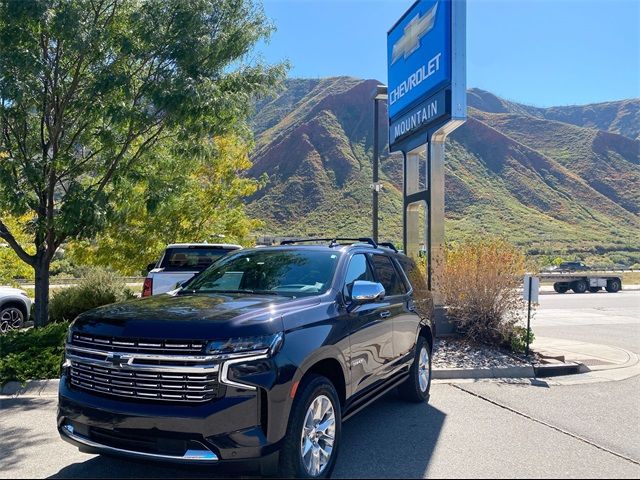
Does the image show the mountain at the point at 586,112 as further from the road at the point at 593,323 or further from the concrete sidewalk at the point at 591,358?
the concrete sidewalk at the point at 591,358

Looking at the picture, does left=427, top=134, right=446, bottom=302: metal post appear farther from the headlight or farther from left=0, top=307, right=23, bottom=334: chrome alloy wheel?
left=0, top=307, right=23, bottom=334: chrome alloy wheel

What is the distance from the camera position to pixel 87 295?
11.4 metres

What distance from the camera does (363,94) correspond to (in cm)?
11069

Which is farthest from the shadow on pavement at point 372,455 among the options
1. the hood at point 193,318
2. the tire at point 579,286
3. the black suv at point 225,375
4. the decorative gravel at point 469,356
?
the tire at point 579,286

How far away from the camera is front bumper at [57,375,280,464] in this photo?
10.8ft

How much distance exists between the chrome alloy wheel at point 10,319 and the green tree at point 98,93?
2.56m

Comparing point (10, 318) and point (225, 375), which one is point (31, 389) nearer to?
point (225, 375)

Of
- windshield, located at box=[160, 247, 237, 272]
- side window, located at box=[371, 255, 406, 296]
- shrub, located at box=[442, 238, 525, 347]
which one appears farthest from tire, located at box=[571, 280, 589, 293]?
side window, located at box=[371, 255, 406, 296]

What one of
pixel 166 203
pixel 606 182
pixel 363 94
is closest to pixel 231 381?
pixel 166 203

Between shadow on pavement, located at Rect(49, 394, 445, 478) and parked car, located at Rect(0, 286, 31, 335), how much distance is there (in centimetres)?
810

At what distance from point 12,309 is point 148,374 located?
9.30 metres

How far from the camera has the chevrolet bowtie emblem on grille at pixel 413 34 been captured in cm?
1049

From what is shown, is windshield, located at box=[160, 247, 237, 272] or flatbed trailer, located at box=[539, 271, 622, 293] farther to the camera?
flatbed trailer, located at box=[539, 271, 622, 293]

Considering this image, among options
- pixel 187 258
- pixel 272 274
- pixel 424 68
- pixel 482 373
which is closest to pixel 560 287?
pixel 424 68
